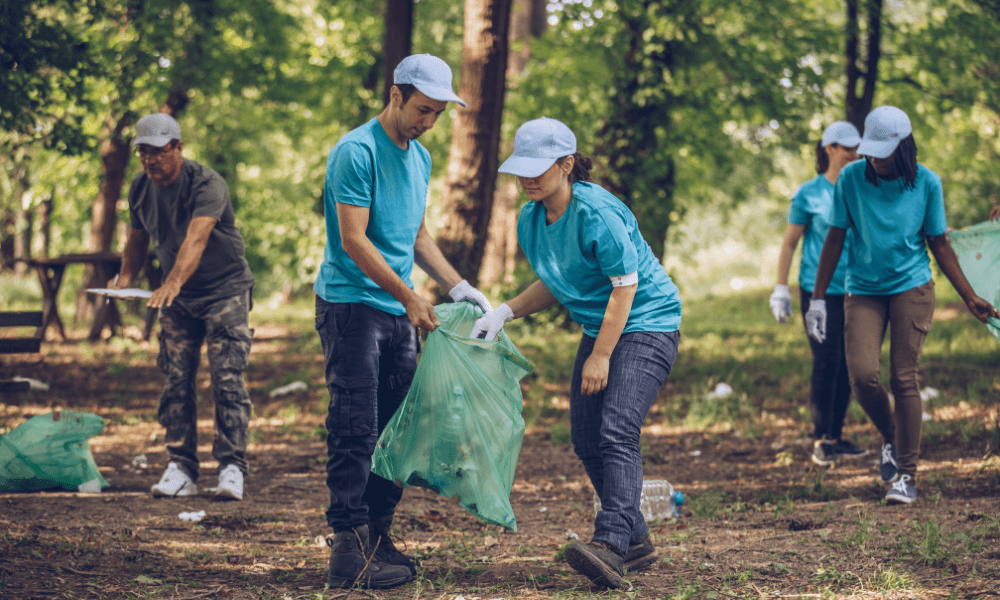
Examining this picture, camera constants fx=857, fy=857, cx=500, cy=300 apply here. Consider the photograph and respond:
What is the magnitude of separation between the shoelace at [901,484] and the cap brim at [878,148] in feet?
5.22

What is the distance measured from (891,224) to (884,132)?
1.45ft

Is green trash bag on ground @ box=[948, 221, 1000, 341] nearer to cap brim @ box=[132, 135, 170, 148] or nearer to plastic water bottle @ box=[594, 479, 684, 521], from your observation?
plastic water bottle @ box=[594, 479, 684, 521]

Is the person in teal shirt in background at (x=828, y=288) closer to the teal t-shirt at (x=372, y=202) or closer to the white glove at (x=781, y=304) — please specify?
the white glove at (x=781, y=304)

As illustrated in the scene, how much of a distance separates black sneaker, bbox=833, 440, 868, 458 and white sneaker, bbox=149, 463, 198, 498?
386 centimetres

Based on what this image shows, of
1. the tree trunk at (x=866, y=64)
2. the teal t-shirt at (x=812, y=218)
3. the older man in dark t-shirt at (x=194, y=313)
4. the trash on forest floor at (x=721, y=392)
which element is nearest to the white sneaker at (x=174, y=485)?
the older man in dark t-shirt at (x=194, y=313)

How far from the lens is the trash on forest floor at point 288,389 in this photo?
7914mm

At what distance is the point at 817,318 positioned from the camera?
481 centimetres

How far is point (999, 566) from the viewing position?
3.10m

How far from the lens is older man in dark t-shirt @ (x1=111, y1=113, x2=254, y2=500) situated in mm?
4500

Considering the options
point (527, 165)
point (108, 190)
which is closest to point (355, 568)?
point (527, 165)

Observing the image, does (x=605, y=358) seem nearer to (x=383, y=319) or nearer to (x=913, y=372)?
(x=383, y=319)

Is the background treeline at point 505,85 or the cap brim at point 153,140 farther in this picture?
the background treeline at point 505,85

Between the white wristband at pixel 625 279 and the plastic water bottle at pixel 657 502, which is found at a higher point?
the white wristband at pixel 625 279

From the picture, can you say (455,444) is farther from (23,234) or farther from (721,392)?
(23,234)
